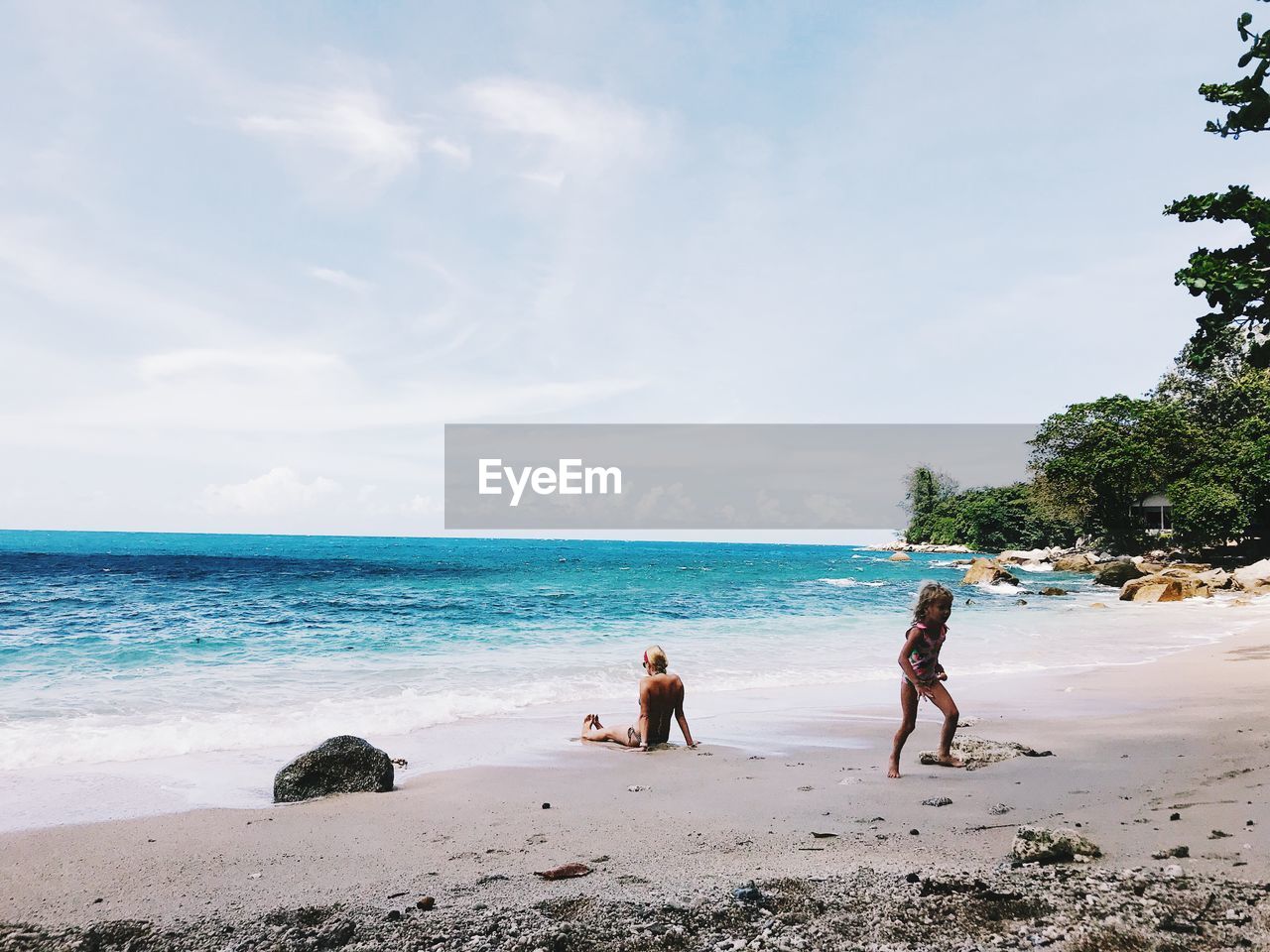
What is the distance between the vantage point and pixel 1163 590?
3016 cm

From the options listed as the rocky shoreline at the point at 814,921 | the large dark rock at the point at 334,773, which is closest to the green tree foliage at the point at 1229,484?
the rocky shoreline at the point at 814,921

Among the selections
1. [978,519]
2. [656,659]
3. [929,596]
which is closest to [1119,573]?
[656,659]

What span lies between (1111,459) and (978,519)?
176ft

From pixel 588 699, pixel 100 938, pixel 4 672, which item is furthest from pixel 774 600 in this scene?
pixel 100 938

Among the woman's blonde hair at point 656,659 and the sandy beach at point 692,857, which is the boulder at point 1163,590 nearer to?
the sandy beach at point 692,857

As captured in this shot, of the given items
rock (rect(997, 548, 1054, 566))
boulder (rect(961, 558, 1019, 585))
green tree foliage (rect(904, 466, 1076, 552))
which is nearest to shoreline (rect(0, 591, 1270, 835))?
boulder (rect(961, 558, 1019, 585))

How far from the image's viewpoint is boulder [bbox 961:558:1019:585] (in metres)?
44.4

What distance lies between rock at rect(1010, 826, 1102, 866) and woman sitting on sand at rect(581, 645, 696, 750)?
4.31 m

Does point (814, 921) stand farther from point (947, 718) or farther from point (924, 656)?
point (947, 718)

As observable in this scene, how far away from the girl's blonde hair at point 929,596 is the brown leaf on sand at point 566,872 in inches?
140

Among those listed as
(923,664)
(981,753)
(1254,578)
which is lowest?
(1254,578)

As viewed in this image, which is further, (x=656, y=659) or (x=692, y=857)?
(x=656, y=659)

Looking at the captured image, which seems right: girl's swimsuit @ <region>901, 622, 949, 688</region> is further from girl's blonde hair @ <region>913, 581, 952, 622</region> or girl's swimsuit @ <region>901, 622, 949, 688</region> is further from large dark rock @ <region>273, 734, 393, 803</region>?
large dark rock @ <region>273, 734, 393, 803</region>

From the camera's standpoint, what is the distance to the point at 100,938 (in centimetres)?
358
